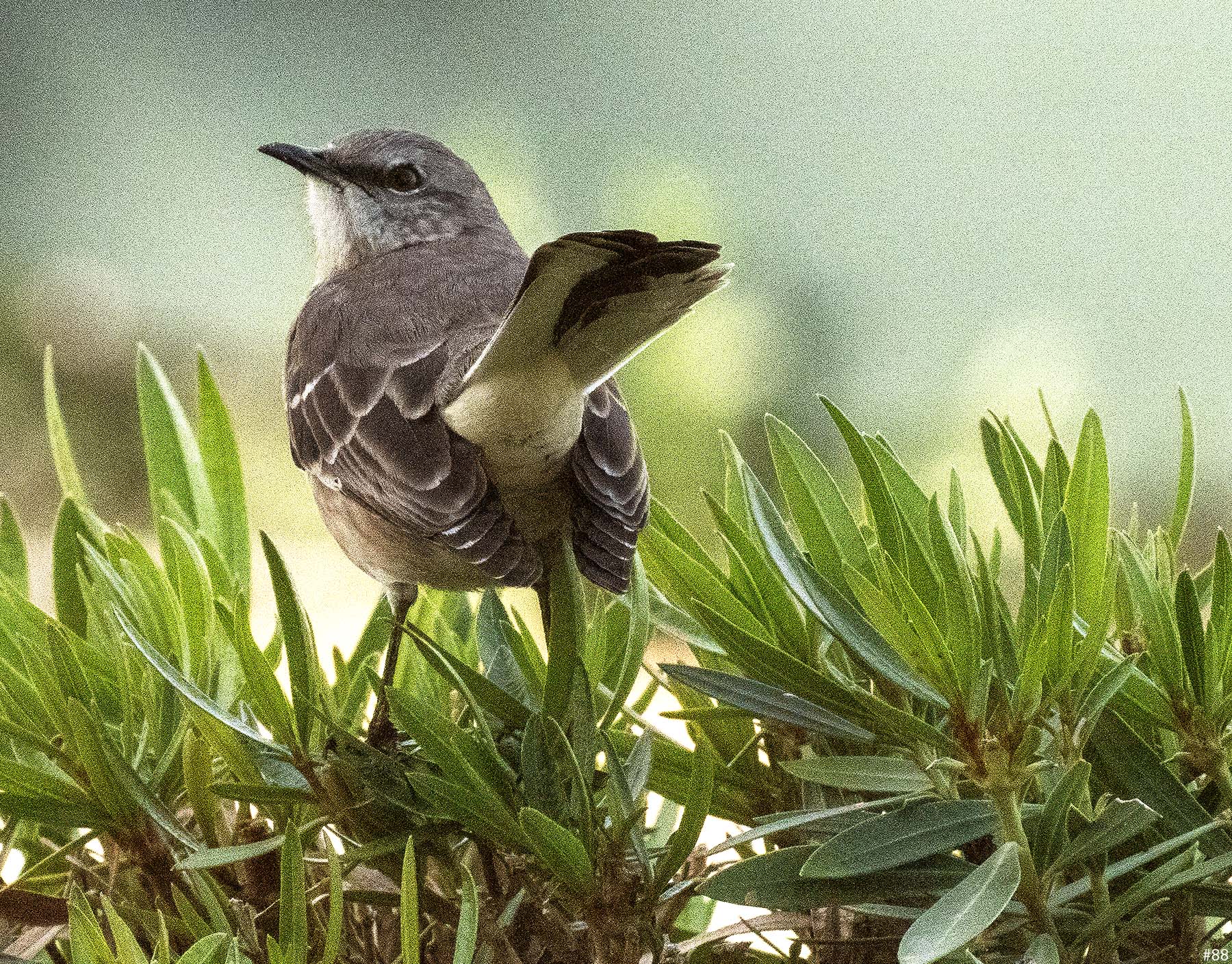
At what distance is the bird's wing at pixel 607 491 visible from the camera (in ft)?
1.79

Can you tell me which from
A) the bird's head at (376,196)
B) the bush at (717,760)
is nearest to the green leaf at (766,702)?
the bush at (717,760)

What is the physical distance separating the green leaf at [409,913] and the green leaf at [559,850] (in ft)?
0.09

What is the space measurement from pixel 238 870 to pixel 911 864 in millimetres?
200

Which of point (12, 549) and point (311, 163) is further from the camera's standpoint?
point (311, 163)

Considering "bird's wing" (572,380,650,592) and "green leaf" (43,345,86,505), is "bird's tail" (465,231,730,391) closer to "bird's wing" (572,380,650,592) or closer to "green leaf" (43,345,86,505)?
"bird's wing" (572,380,650,592)

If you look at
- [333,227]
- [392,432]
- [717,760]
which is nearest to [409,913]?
[717,760]

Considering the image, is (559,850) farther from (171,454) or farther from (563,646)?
(171,454)

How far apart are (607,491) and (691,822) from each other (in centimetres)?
28

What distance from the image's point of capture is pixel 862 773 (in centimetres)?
34

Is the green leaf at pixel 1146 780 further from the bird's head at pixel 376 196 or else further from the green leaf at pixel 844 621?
the bird's head at pixel 376 196

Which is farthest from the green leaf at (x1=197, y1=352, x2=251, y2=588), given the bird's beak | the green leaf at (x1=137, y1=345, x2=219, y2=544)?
the bird's beak

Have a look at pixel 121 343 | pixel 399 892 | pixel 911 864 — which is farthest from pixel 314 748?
pixel 121 343

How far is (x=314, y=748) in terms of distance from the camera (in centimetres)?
40

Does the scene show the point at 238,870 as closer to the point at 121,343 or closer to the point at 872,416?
the point at 872,416
